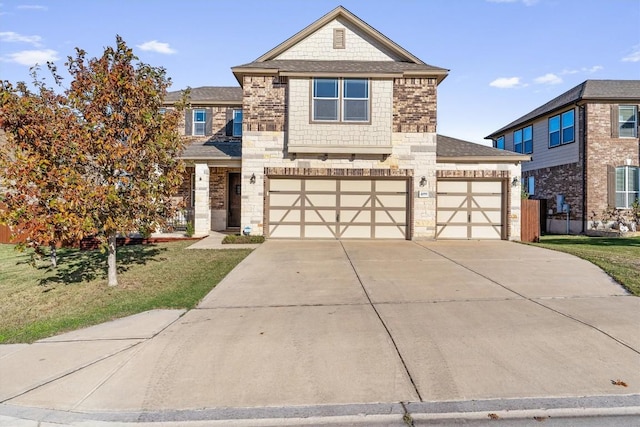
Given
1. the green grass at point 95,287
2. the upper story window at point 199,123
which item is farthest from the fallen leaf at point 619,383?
the upper story window at point 199,123

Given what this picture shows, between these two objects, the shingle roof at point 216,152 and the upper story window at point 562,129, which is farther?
the upper story window at point 562,129

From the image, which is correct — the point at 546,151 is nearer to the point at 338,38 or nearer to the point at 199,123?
the point at 338,38

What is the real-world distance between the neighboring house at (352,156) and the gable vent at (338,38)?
0.13 ft

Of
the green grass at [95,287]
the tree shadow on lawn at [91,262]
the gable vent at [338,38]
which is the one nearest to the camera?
the green grass at [95,287]

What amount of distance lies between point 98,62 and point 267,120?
24.8 ft

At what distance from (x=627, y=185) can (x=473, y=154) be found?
1008 cm

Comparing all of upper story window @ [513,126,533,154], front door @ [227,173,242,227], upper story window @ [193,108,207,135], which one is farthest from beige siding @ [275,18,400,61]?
upper story window @ [513,126,533,154]

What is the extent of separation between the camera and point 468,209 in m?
15.3

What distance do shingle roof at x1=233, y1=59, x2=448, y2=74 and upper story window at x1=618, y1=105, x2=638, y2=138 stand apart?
37.1 feet

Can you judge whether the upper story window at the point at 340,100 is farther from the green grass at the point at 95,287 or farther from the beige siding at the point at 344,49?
the green grass at the point at 95,287

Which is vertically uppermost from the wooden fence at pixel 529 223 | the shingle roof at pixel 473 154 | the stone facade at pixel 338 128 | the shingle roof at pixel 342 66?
the shingle roof at pixel 342 66

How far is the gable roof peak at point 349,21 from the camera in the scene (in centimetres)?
1513

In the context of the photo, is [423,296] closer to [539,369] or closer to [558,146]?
[539,369]

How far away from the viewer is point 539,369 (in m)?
4.04
